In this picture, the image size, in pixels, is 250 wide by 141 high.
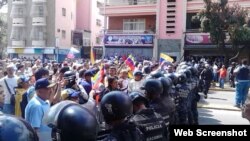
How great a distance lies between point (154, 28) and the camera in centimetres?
3250

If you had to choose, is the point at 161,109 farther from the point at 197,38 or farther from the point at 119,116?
the point at 197,38

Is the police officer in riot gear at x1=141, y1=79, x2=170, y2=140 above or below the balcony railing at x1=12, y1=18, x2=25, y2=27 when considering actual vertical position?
below

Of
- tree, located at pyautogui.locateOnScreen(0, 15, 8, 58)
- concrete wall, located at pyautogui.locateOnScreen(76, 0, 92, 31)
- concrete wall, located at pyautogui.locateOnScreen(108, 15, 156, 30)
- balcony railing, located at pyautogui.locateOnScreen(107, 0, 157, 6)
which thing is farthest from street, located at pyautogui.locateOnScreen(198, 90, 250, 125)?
tree, located at pyautogui.locateOnScreen(0, 15, 8, 58)

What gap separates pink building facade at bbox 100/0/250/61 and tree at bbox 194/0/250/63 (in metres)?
3.49

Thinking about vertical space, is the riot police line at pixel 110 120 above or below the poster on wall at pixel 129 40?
below

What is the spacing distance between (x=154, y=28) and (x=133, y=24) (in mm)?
2549

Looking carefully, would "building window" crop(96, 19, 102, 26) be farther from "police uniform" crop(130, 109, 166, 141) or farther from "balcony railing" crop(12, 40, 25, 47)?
"police uniform" crop(130, 109, 166, 141)

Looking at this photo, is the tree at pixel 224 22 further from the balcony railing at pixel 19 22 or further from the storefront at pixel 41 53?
the balcony railing at pixel 19 22

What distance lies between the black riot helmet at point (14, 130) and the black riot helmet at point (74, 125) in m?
0.26

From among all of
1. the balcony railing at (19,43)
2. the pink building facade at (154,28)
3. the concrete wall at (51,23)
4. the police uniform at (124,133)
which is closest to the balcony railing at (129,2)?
the pink building facade at (154,28)

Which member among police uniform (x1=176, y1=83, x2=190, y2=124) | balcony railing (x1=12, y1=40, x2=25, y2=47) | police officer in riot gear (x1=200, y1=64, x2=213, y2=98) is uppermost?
balcony railing (x1=12, y1=40, x2=25, y2=47)

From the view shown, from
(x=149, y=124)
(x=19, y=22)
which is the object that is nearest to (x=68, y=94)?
(x=149, y=124)

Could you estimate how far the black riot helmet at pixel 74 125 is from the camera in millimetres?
2203

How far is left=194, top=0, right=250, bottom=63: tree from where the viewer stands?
80.5 feet
